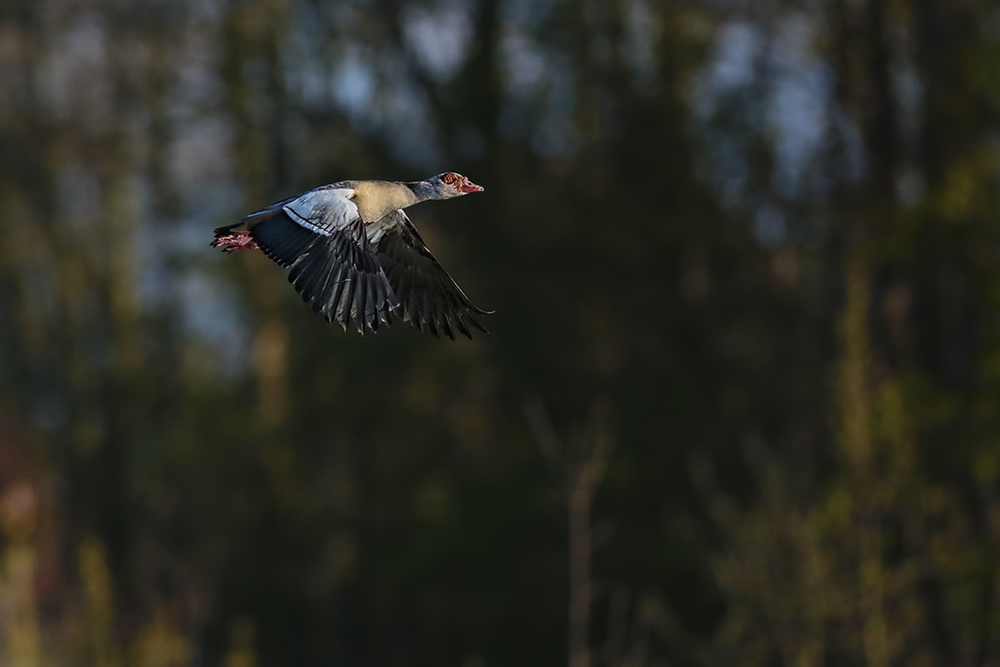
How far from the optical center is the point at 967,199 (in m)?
12.9

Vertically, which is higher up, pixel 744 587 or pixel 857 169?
pixel 857 169

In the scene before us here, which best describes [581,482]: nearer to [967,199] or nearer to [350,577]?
[967,199]

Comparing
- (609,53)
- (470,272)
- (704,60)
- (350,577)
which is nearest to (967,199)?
(704,60)

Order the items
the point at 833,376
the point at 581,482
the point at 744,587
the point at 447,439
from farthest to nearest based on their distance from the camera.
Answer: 1. the point at 447,439
2. the point at 833,376
3. the point at 744,587
4. the point at 581,482

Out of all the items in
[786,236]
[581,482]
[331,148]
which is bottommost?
[581,482]

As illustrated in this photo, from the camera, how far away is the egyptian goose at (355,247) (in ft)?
9.41

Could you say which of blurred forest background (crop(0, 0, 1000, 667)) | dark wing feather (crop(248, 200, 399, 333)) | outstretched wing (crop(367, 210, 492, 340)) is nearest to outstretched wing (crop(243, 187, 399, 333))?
dark wing feather (crop(248, 200, 399, 333))

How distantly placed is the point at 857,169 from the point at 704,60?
2.15m

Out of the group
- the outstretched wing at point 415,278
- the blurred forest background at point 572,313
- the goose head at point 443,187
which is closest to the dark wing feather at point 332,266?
the goose head at point 443,187

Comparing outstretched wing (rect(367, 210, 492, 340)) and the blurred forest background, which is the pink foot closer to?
outstretched wing (rect(367, 210, 492, 340))

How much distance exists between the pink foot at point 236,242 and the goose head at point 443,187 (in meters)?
0.46

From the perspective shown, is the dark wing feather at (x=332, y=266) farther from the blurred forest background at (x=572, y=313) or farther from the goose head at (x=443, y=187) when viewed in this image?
the blurred forest background at (x=572, y=313)

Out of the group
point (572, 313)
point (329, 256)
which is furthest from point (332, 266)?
point (572, 313)

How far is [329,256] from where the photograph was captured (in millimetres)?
2936
